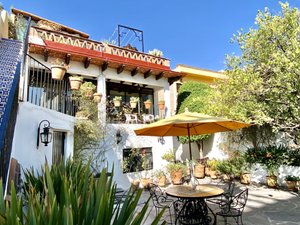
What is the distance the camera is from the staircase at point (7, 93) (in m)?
3.64

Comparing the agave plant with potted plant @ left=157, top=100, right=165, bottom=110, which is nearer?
the agave plant

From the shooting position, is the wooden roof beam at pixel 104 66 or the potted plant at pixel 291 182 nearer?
the potted plant at pixel 291 182

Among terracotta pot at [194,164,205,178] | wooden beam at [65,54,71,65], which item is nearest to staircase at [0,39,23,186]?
wooden beam at [65,54,71,65]

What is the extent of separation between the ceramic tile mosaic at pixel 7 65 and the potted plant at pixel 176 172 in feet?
31.8

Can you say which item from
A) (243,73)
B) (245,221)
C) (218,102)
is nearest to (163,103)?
(218,102)

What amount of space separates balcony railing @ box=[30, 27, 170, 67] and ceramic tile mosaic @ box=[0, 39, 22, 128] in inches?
238

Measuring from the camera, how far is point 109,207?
2.17 m

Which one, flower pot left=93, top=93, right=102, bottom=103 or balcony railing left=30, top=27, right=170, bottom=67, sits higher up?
balcony railing left=30, top=27, right=170, bottom=67

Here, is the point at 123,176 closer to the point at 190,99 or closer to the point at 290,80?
the point at 190,99

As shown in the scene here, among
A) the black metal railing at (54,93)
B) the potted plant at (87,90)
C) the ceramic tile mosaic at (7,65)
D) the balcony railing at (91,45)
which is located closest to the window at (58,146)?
the black metal railing at (54,93)

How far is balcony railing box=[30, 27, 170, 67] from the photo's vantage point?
11.6 meters

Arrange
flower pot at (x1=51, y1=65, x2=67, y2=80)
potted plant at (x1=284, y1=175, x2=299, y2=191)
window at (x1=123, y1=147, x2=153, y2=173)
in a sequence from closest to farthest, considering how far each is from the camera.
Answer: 1. flower pot at (x1=51, y1=65, x2=67, y2=80)
2. potted plant at (x1=284, y1=175, x2=299, y2=191)
3. window at (x1=123, y1=147, x2=153, y2=173)

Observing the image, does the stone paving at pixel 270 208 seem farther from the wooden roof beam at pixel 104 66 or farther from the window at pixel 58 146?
the wooden roof beam at pixel 104 66

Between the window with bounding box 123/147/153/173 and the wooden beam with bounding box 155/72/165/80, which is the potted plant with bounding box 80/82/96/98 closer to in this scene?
the window with bounding box 123/147/153/173
